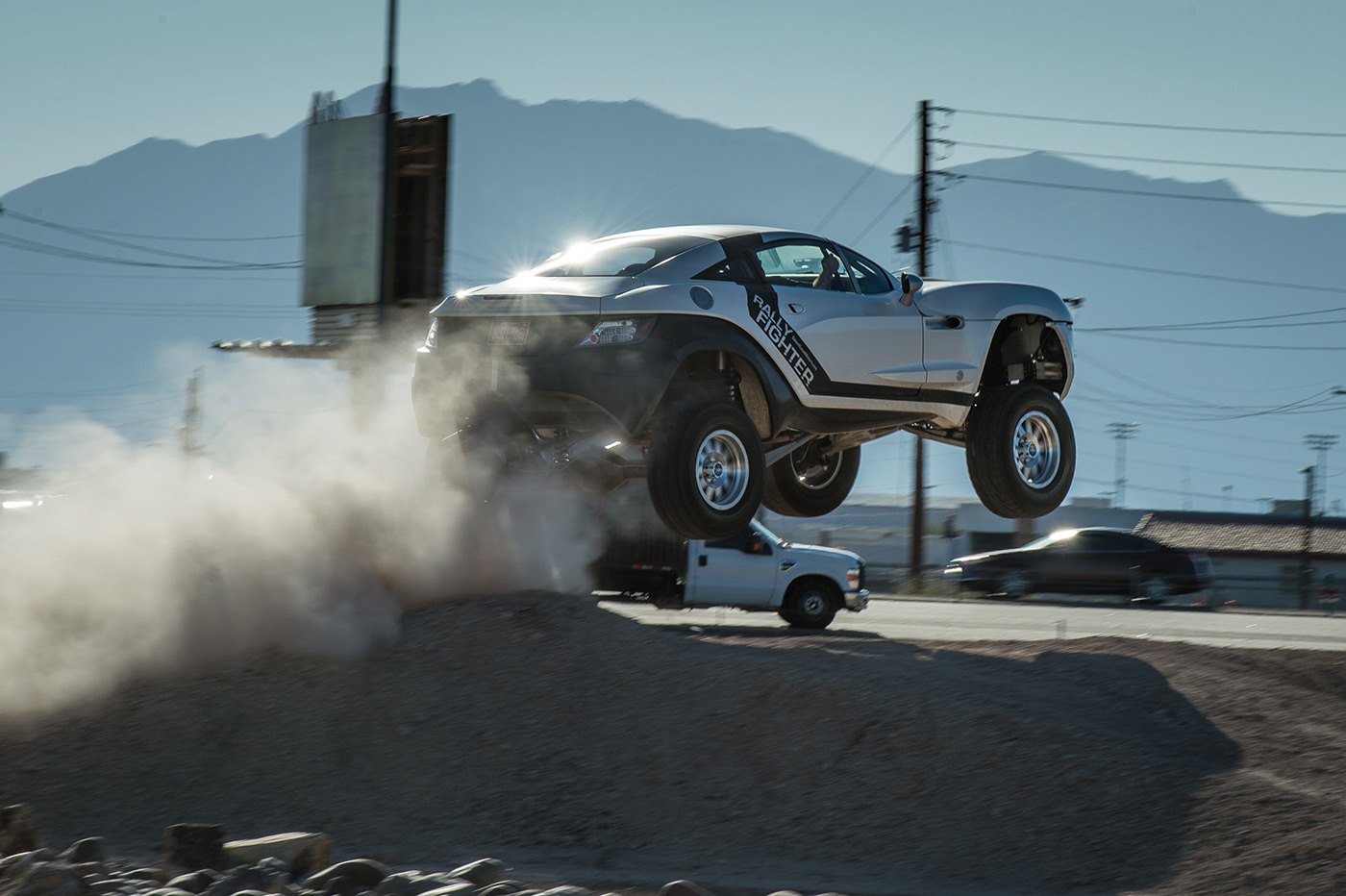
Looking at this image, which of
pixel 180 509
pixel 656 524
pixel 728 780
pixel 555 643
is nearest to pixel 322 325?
pixel 656 524

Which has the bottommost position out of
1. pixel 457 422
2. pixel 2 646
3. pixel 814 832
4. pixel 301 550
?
pixel 814 832

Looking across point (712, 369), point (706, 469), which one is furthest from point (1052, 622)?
point (706, 469)

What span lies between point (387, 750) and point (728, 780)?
105 inches

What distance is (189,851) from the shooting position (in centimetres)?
788

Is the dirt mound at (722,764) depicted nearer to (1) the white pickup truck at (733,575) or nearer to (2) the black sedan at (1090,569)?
(1) the white pickup truck at (733,575)

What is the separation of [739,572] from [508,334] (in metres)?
9.99

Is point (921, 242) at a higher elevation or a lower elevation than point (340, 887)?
higher

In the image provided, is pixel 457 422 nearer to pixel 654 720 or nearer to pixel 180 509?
pixel 654 720

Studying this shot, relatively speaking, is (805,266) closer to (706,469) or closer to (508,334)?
(706,469)

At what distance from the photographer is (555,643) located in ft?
34.7

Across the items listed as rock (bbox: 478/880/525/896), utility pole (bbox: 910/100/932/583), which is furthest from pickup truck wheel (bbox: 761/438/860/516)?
utility pole (bbox: 910/100/932/583)

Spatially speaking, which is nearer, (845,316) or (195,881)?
(195,881)

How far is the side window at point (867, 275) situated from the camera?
9.02 meters

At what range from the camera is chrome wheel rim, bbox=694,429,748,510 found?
7.80 meters
